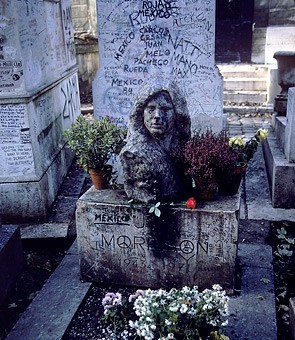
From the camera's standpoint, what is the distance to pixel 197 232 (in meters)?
3.54

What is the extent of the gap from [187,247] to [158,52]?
3378mm

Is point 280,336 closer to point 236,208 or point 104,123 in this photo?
point 236,208

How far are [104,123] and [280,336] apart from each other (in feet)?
8.01

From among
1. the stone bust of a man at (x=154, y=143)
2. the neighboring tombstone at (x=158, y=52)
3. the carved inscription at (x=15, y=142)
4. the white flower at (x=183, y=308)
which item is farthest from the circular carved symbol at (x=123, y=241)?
the neighboring tombstone at (x=158, y=52)

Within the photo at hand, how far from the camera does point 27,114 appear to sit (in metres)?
4.98

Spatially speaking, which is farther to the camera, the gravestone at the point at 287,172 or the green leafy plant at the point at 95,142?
the gravestone at the point at 287,172

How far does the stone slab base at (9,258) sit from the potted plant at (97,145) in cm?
102

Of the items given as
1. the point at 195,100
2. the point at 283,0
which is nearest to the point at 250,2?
the point at 283,0

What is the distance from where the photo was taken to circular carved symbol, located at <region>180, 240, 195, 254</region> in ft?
11.8

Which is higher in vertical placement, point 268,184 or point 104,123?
point 104,123

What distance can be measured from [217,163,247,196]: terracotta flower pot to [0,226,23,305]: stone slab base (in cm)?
211

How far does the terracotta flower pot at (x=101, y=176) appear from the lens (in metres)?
4.02

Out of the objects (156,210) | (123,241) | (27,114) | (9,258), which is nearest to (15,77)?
(27,114)

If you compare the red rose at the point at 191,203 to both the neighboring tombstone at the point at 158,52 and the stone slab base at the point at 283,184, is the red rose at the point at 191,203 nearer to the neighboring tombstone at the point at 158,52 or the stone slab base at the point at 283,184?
the stone slab base at the point at 283,184
